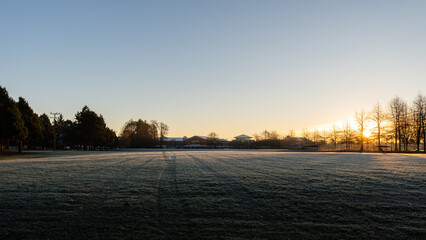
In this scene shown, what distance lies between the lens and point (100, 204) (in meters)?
Result: 7.09

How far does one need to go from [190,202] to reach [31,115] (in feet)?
176

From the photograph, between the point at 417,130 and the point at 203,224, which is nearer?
the point at 203,224

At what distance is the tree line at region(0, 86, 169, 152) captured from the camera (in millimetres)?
41562

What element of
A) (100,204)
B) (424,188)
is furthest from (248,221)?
(424,188)

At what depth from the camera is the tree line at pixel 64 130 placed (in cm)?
4156

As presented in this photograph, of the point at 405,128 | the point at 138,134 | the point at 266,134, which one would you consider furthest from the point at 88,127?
the point at 266,134

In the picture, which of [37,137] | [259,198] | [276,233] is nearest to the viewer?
[276,233]

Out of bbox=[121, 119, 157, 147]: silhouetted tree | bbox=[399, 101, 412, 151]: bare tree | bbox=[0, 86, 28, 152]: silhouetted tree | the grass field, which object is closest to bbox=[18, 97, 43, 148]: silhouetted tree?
bbox=[0, 86, 28, 152]: silhouetted tree

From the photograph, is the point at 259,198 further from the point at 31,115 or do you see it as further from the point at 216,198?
the point at 31,115

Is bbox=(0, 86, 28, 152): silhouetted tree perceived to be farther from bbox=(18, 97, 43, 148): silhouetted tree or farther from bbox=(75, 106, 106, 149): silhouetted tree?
bbox=(75, 106, 106, 149): silhouetted tree

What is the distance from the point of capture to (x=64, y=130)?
8706cm

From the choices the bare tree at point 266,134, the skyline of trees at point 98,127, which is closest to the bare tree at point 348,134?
the skyline of trees at point 98,127

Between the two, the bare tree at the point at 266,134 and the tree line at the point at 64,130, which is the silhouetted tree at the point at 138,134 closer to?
the tree line at the point at 64,130

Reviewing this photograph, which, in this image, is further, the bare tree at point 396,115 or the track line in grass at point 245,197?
the bare tree at point 396,115
